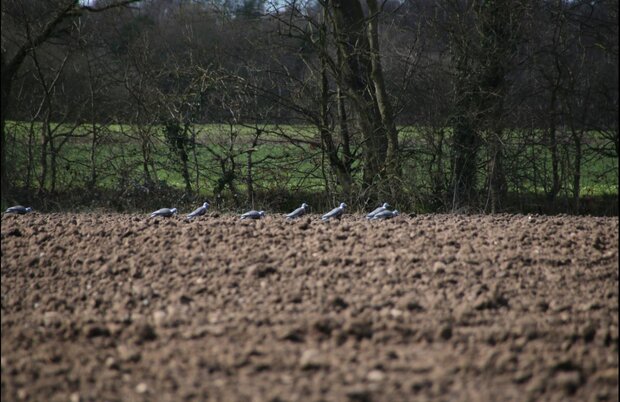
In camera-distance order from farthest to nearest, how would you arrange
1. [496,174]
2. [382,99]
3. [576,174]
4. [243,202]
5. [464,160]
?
1. [243,202]
2. [382,99]
3. [464,160]
4. [496,174]
5. [576,174]

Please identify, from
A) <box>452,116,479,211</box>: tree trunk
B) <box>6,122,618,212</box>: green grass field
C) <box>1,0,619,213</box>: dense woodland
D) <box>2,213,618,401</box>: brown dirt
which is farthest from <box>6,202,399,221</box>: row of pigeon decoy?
<box>6,122,618,212</box>: green grass field

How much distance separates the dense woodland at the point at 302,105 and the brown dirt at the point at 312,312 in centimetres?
358

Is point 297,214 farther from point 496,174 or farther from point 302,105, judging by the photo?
point 302,105

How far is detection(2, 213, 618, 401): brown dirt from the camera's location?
3150 mm

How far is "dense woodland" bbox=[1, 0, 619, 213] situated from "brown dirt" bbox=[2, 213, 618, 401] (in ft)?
11.8

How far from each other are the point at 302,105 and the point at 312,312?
653 cm

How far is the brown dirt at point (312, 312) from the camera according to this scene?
315 cm

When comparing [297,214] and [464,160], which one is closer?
[297,214]

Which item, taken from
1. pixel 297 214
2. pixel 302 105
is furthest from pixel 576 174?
pixel 297 214

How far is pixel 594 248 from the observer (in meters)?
4.89

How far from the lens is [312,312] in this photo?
12.5ft

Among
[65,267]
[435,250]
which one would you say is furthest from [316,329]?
[65,267]

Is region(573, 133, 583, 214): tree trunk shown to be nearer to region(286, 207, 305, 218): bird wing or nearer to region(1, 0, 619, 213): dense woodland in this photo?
region(1, 0, 619, 213): dense woodland

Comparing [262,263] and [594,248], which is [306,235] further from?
[594,248]
